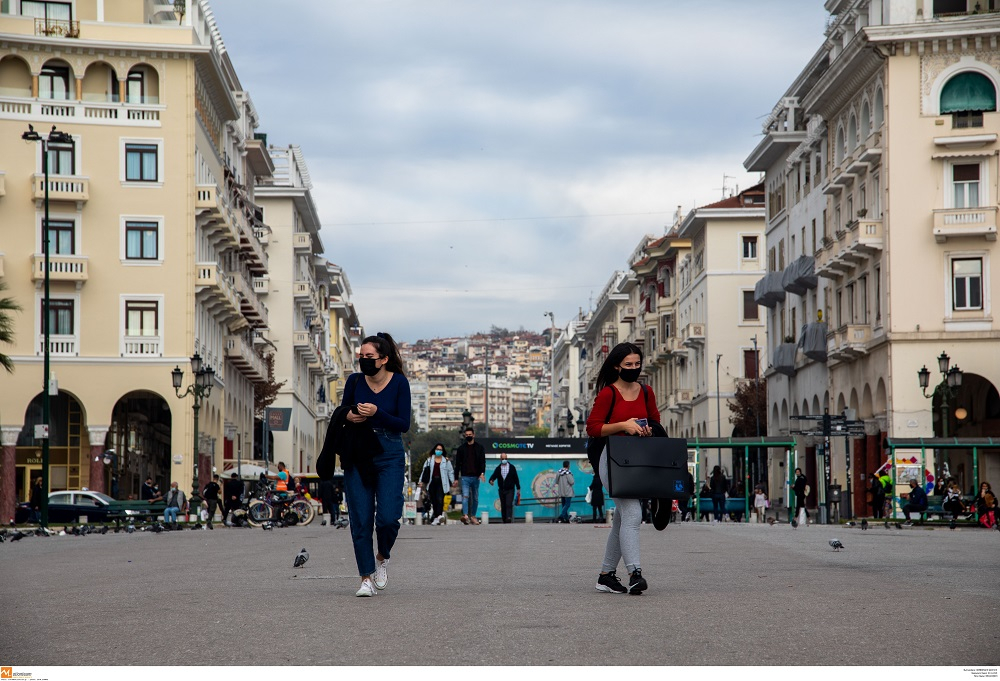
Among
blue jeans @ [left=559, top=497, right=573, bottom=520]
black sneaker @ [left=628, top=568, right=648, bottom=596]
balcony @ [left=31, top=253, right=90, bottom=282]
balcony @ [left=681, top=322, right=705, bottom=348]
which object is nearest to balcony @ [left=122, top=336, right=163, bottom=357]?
balcony @ [left=31, top=253, right=90, bottom=282]

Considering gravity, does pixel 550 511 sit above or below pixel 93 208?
below

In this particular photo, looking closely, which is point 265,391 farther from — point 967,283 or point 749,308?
point 967,283

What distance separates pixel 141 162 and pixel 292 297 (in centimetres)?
3464

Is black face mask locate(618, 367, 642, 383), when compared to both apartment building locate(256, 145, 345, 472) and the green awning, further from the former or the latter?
apartment building locate(256, 145, 345, 472)

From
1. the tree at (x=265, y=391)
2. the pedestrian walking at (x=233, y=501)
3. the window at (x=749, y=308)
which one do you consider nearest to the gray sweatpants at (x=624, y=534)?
the pedestrian walking at (x=233, y=501)

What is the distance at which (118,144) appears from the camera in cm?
5522

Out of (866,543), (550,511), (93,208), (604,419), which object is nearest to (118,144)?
(93,208)

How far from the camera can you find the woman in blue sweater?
37.5 ft

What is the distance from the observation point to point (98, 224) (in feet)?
180

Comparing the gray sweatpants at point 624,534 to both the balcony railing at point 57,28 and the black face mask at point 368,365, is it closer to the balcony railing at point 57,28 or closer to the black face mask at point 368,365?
the black face mask at point 368,365

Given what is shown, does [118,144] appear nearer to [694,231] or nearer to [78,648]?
[694,231]

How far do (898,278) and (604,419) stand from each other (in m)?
39.0

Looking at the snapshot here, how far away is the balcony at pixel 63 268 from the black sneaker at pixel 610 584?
44.9 m

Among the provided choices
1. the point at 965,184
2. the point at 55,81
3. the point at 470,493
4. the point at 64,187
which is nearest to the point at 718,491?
the point at 965,184
